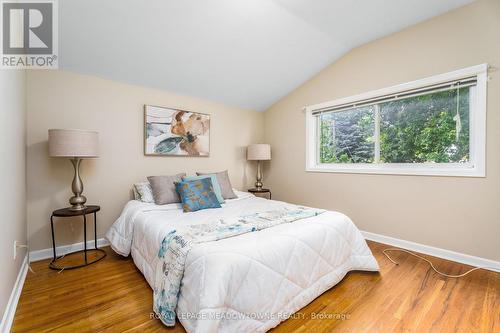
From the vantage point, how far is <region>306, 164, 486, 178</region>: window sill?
225 cm

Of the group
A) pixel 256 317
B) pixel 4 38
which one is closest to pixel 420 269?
Answer: pixel 256 317

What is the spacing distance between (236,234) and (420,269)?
6.18 feet

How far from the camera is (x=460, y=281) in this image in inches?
76.4

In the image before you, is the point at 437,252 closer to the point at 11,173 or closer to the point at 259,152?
the point at 259,152

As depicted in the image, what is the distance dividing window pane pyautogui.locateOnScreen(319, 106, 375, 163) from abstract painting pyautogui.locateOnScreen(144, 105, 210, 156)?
187cm

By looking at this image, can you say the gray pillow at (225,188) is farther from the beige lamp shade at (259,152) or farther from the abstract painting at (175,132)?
the beige lamp shade at (259,152)

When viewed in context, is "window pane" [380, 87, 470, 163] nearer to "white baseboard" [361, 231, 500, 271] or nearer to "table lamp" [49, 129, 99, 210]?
"white baseboard" [361, 231, 500, 271]

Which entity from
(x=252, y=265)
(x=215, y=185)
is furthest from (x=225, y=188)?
(x=252, y=265)

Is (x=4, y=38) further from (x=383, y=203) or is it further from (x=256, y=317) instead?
(x=383, y=203)

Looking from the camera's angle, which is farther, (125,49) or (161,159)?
(161,159)

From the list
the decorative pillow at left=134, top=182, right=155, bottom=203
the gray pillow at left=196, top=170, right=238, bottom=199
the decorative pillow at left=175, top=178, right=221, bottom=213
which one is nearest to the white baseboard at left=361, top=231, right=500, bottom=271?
the gray pillow at left=196, top=170, right=238, bottom=199

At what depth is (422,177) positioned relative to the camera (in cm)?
252

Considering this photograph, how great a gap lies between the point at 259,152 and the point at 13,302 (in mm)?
3108

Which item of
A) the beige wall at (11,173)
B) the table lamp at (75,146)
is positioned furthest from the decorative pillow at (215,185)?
the beige wall at (11,173)
